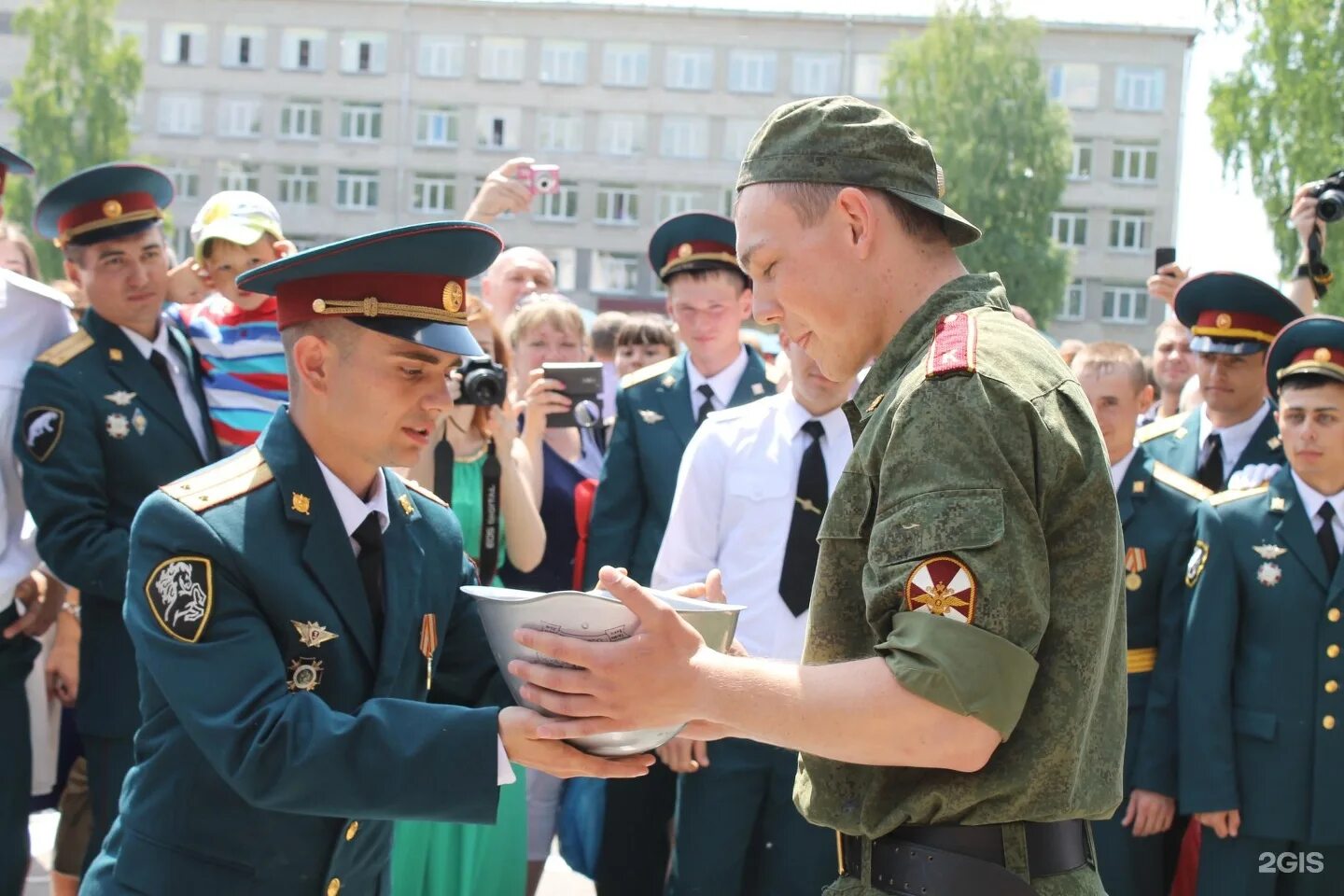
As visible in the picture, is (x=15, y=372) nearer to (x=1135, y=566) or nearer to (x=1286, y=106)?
(x=1135, y=566)

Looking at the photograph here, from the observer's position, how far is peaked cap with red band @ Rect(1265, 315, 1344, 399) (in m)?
5.26

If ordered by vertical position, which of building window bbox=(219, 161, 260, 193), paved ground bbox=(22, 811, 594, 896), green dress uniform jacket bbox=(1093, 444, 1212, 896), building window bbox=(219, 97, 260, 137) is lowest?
paved ground bbox=(22, 811, 594, 896)

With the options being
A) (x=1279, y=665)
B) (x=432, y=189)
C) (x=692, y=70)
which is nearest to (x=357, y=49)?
(x=432, y=189)

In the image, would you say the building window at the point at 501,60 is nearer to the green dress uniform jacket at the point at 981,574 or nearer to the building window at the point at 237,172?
the building window at the point at 237,172

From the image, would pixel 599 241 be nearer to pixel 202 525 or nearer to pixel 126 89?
pixel 126 89

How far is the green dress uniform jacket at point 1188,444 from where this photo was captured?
5984 millimetres

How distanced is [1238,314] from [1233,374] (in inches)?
10.5

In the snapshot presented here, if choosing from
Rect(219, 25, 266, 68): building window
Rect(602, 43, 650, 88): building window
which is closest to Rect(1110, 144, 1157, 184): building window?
Rect(602, 43, 650, 88): building window

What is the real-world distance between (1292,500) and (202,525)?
4.01 m

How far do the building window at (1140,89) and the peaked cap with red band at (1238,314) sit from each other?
179 ft

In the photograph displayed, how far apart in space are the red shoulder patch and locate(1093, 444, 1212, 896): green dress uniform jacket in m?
3.32

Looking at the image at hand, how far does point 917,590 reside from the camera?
2.10 m

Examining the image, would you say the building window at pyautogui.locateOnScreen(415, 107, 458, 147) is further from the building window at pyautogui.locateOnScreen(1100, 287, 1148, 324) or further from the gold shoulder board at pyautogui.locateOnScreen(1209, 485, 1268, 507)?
the gold shoulder board at pyautogui.locateOnScreen(1209, 485, 1268, 507)

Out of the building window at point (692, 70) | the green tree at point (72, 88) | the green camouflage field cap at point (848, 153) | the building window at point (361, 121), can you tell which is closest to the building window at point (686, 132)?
the building window at point (692, 70)
